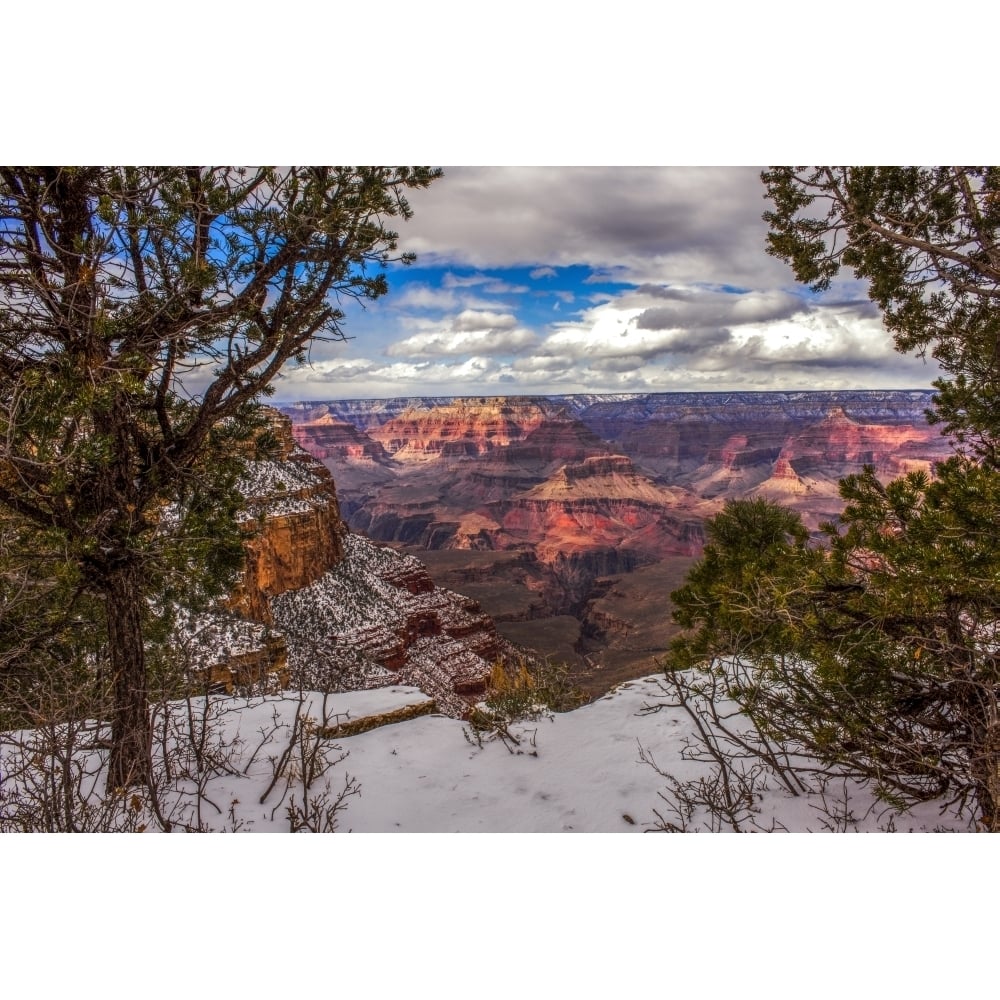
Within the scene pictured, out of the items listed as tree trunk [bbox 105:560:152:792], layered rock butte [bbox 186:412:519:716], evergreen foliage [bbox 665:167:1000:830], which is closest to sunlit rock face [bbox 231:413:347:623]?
layered rock butte [bbox 186:412:519:716]

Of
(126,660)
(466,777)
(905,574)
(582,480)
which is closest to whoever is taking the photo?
(905,574)

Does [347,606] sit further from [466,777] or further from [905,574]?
[905,574]

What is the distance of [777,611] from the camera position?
3326mm

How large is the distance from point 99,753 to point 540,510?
88.7 meters

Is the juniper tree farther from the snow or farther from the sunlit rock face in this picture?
the sunlit rock face

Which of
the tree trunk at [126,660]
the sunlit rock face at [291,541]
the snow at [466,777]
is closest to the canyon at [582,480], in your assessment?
the sunlit rock face at [291,541]

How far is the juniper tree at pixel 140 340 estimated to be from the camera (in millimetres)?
3529

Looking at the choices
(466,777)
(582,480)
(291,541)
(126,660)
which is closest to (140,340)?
→ (126,660)

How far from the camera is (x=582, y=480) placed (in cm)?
9700

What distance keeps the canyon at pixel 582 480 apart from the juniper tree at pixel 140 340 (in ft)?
90.3

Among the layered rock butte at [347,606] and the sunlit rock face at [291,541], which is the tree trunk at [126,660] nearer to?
the layered rock butte at [347,606]

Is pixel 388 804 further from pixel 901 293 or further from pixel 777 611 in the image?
pixel 901 293

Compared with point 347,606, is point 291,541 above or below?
above

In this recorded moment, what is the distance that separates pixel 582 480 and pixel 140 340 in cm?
9469
